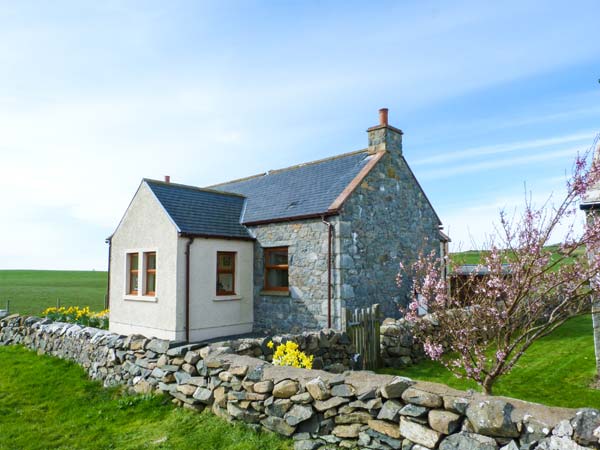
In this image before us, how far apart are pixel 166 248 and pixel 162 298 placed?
4.98ft

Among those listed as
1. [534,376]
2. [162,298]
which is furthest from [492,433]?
[162,298]

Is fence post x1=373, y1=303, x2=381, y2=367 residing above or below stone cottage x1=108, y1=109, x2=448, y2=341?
below

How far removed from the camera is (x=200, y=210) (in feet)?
46.0

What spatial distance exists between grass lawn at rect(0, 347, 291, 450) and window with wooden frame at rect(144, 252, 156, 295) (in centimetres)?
396

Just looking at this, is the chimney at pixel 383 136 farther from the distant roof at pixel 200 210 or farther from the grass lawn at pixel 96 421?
the grass lawn at pixel 96 421

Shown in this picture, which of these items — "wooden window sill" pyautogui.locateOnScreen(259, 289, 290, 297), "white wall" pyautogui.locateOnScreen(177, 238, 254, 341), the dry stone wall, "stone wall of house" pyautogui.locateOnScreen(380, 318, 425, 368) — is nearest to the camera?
the dry stone wall

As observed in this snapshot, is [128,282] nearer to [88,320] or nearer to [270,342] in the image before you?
[88,320]

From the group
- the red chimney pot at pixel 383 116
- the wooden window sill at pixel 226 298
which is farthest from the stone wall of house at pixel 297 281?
the red chimney pot at pixel 383 116

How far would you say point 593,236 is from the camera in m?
5.69

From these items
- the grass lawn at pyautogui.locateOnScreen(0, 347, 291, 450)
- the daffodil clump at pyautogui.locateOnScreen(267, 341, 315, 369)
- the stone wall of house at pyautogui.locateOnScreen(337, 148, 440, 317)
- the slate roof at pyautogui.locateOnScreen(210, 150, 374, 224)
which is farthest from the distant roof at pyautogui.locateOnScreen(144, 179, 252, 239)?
the daffodil clump at pyautogui.locateOnScreen(267, 341, 315, 369)

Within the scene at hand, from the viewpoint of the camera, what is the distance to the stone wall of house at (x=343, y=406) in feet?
12.6

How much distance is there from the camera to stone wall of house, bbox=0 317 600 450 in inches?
151

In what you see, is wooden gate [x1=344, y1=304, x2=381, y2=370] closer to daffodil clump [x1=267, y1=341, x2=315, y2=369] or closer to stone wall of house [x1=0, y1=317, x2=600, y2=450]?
daffodil clump [x1=267, y1=341, x2=315, y2=369]

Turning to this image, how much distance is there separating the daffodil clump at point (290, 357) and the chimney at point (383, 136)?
8.50 meters
